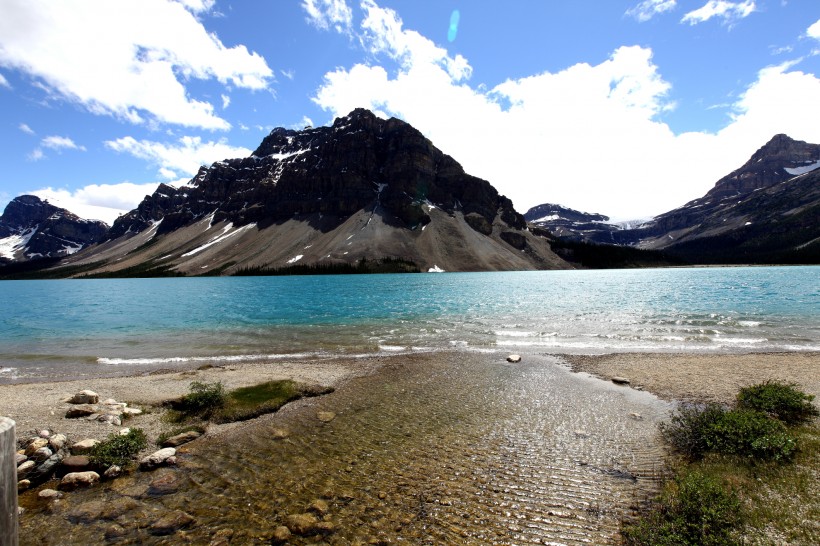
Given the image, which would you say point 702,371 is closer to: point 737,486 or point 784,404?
point 784,404

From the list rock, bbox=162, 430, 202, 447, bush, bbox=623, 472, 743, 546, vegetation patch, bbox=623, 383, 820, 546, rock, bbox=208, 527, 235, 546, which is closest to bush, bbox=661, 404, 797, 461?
vegetation patch, bbox=623, 383, 820, 546

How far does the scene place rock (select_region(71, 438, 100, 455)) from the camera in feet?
43.3

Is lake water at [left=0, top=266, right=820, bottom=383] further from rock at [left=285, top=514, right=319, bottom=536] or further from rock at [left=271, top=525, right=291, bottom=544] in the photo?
rock at [left=271, top=525, right=291, bottom=544]

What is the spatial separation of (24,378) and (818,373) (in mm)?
48617

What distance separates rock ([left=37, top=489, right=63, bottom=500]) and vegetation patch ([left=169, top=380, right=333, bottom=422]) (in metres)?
5.79

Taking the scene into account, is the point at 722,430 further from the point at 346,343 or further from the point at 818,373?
the point at 346,343

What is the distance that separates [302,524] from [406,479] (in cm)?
321

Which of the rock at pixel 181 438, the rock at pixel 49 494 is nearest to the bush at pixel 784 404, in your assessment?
the rock at pixel 181 438

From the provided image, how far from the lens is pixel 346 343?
115 ft

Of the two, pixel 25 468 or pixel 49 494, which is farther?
pixel 25 468

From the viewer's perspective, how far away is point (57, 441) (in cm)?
1317

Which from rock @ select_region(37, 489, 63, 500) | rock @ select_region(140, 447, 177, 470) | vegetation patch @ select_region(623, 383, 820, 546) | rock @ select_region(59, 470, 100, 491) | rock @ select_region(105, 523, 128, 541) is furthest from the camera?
rock @ select_region(140, 447, 177, 470)

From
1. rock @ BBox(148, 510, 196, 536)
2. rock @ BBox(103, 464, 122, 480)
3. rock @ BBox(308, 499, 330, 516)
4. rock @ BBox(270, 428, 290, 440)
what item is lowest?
rock @ BBox(270, 428, 290, 440)

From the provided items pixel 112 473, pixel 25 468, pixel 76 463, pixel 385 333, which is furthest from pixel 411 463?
pixel 385 333
